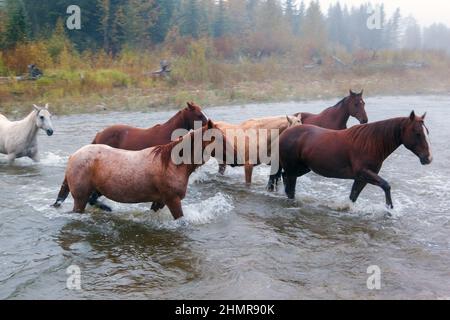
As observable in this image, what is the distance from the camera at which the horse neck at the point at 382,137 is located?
6812mm

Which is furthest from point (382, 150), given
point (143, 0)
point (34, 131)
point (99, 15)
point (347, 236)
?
point (143, 0)

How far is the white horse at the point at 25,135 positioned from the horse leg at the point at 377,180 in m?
6.89

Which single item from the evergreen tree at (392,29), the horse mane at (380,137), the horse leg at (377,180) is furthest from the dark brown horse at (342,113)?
the evergreen tree at (392,29)

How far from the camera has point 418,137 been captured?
6562 millimetres

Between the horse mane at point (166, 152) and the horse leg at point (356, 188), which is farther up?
the horse mane at point (166, 152)

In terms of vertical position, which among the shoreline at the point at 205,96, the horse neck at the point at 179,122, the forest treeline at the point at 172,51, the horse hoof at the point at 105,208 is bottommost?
the horse hoof at the point at 105,208

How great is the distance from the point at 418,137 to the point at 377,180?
33.9 inches

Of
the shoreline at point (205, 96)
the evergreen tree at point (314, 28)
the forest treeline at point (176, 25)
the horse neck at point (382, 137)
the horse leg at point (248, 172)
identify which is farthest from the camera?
the evergreen tree at point (314, 28)

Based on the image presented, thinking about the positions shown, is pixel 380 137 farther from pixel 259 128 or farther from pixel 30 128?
pixel 30 128

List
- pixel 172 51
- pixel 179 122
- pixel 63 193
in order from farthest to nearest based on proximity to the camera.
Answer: pixel 172 51, pixel 179 122, pixel 63 193

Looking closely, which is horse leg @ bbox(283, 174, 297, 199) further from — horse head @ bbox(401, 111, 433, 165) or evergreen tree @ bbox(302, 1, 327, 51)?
evergreen tree @ bbox(302, 1, 327, 51)

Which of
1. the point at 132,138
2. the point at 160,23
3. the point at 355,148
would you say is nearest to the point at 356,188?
the point at 355,148

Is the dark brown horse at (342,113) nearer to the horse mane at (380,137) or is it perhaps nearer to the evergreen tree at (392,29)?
the horse mane at (380,137)

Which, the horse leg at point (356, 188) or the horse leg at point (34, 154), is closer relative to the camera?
the horse leg at point (356, 188)
